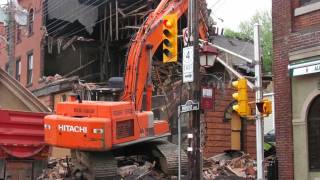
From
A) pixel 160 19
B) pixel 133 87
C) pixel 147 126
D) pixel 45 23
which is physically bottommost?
pixel 147 126

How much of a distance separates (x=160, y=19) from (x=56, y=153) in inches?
335

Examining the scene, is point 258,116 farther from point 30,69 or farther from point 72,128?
point 30,69

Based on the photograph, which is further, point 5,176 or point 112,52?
point 112,52

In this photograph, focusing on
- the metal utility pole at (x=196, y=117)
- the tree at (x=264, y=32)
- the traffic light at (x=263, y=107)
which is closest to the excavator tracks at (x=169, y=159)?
the metal utility pole at (x=196, y=117)

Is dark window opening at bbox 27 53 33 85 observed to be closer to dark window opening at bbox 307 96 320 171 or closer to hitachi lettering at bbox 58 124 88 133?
hitachi lettering at bbox 58 124 88 133

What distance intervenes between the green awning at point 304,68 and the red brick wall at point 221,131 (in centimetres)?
920

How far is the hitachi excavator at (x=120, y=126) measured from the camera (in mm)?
15180

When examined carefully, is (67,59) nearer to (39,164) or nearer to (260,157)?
(39,164)

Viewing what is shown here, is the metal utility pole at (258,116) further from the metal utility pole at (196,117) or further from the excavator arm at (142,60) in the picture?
the excavator arm at (142,60)

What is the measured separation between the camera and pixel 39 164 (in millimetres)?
14945

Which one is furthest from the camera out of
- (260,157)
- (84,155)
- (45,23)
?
(45,23)

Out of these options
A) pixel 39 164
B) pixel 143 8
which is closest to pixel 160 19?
pixel 39 164

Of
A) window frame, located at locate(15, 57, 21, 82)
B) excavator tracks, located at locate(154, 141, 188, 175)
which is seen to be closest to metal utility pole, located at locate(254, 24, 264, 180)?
excavator tracks, located at locate(154, 141, 188, 175)

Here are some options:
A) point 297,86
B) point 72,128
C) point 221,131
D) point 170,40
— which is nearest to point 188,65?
point 170,40
